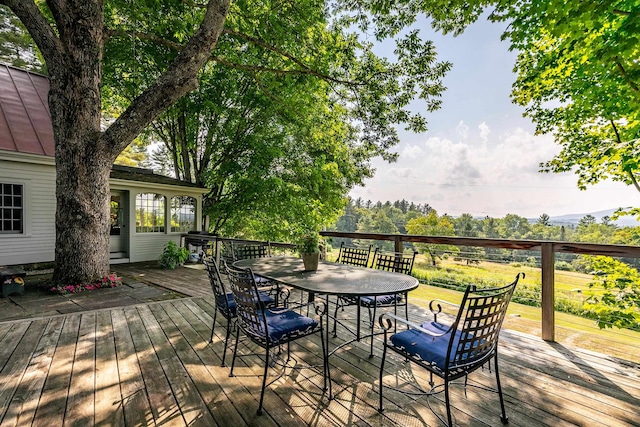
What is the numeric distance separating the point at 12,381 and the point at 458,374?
3133 millimetres

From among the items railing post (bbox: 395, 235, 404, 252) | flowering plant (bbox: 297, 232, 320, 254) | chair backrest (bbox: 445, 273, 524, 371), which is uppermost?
flowering plant (bbox: 297, 232, 320, 254)

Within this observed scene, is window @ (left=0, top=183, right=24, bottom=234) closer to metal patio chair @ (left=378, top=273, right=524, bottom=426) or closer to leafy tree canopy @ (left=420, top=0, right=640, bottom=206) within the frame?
metal patio chair @ (left=378, top=273, right=524, bottom=426)

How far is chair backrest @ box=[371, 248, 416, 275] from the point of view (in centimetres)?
337

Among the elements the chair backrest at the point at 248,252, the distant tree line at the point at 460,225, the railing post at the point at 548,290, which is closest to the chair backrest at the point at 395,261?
the railing post at the point at 548,290

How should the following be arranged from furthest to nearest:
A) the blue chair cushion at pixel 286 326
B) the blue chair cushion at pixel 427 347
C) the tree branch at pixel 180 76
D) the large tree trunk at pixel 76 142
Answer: the large tree trunk at pixel 76 142 → the tree branch at pixel 180 76 → the blue chair cushion at pixel 286 326 → the blue chair cushion at pixel 427 347

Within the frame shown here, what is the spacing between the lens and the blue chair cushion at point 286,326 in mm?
2061

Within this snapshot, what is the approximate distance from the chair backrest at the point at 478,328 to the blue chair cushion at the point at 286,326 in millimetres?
1000

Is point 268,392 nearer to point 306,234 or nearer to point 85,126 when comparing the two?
point 306,234

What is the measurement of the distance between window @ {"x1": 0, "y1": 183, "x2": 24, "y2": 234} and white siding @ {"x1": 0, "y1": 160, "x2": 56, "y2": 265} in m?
0.11

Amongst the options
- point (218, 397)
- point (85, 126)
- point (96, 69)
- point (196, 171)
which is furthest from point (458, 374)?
point (196, 171)

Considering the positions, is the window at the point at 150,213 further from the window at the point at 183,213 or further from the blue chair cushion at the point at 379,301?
the blue chair cushion at the point at 379,301

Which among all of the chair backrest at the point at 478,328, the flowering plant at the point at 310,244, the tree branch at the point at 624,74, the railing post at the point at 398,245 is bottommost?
the chair backrest at the point at 478,328

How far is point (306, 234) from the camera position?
3.04m

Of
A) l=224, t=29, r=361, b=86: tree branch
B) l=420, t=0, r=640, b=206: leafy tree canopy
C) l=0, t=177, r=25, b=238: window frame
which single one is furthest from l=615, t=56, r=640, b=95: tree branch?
l=0, t=177, r=25, b=238: window frame
